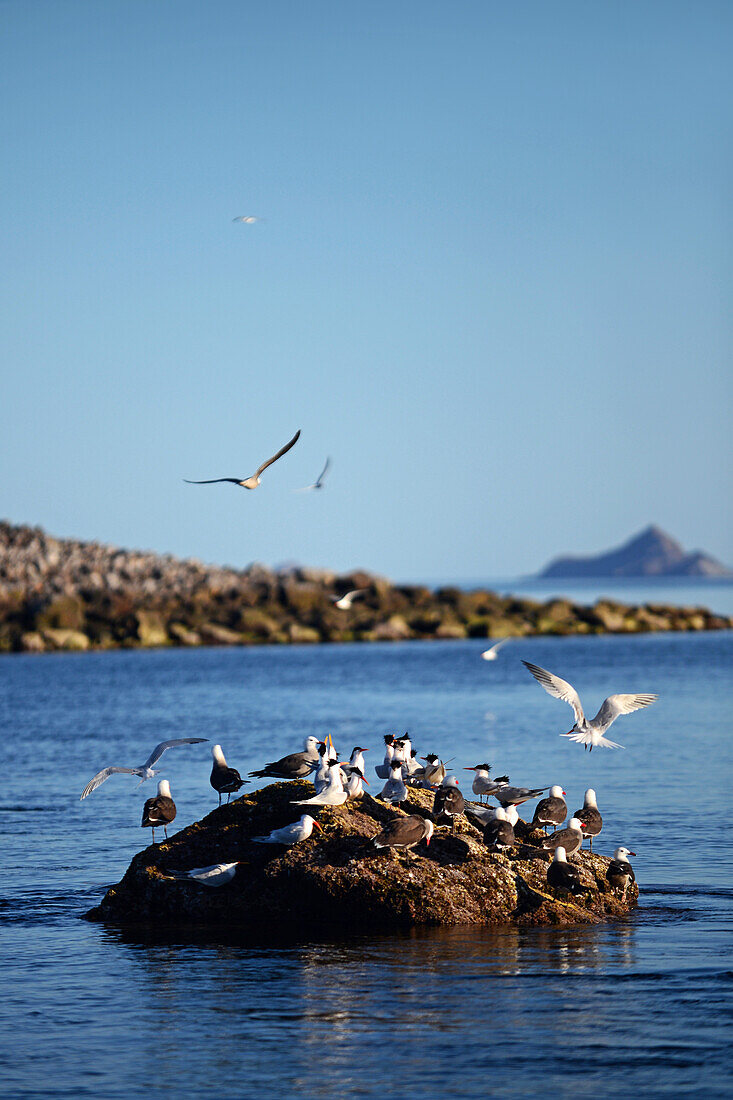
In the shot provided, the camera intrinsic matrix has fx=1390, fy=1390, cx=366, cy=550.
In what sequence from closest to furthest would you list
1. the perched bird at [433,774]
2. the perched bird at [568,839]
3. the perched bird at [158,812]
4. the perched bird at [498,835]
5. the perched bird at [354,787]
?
the perched bird at [498,835], the perched bird at [568,839], the perched bird at [354,787], the perched bird at [158,812], the perched bird at [433,774]

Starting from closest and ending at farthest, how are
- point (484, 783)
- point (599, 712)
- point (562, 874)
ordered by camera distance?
point (562, 874) < point (599, 712) < point (484, 783)

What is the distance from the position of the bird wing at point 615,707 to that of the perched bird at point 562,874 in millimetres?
2923

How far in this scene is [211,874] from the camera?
15.5 m

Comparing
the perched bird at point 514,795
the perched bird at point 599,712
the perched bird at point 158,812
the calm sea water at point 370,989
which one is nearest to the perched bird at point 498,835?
the calm sea water at point 370,989

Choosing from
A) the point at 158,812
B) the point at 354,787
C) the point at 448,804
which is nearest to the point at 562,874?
the point at 448,804

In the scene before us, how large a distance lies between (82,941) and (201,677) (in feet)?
192

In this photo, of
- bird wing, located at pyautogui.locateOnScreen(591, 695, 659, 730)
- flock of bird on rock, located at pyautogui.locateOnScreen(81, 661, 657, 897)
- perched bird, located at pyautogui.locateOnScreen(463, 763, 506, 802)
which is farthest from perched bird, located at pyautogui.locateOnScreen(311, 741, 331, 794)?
bird wing, located at pyautogui.locateOnScreen(591, 695, 659, 730)

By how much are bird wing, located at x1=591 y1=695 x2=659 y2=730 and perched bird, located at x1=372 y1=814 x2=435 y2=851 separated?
3.95 m

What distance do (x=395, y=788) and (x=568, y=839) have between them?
215 cm

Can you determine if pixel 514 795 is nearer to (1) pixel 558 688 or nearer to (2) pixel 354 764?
(1) pixel 558 688

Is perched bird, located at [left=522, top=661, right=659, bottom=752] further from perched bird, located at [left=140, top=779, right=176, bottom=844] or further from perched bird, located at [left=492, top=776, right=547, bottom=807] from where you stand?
perched bird, located at [left=140, top=779, right=176, bottom=844]

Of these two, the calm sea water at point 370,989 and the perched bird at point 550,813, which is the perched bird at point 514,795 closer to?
the perched bird at point 550,813

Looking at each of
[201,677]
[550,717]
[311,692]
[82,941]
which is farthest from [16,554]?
[82,941]

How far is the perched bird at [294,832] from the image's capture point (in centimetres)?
1541
